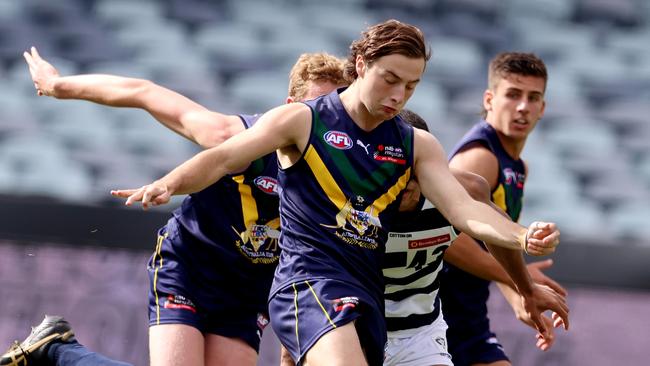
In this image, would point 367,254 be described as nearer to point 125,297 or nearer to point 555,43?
point 125,297

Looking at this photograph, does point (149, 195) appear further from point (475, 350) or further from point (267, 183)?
point (475, 350)

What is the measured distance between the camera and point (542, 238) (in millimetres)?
3695

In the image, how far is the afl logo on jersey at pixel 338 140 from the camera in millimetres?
4180

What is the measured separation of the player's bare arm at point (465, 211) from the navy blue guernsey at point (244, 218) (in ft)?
2.48

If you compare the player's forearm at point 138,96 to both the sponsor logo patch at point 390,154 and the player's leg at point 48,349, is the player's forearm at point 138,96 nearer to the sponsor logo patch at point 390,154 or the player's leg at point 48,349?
the sponsor logo patch at point 390,154

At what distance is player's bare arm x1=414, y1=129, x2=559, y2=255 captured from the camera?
3711 millimetres

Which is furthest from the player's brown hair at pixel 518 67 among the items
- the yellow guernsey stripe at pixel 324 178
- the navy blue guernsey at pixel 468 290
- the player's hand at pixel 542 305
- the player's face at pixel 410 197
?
the yellow guernsey stripe at pixel 324 178

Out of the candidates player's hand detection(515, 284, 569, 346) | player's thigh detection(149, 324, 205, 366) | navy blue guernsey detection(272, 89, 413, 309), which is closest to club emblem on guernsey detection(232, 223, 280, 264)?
player's thigh detection(149, 324, 205, 366)

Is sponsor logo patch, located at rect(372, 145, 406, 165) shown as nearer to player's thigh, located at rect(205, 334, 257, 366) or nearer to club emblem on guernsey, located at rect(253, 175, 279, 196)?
club emblem on guernsey, located at rect(253, 175, 279, 196)

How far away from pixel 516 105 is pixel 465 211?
2335 mm

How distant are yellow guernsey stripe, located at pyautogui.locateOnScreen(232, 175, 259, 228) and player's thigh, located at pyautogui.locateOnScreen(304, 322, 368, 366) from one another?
970 mm

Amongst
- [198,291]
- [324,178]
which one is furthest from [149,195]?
[198,291]

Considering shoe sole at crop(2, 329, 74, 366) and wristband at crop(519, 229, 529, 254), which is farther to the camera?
shoe sole at crop(2, 329, 74, 366)

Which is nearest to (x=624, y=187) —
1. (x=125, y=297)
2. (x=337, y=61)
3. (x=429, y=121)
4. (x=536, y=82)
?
(x=429, y=121)
